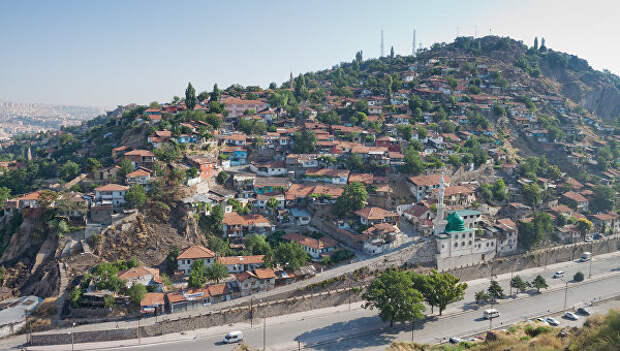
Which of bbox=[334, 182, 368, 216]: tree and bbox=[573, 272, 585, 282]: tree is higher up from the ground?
bbox=[334, 182, 368, 216]: tree

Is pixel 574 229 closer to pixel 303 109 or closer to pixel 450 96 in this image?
pixel 450 96

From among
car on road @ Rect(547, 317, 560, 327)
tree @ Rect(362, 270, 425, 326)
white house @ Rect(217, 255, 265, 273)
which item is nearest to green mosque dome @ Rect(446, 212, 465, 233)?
tree @ Rect(362, 270, 425, 326)

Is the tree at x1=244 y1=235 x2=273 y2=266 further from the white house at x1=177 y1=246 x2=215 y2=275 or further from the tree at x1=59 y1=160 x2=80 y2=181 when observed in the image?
the tree at x1=59 y1=160 x2=80 y2=181

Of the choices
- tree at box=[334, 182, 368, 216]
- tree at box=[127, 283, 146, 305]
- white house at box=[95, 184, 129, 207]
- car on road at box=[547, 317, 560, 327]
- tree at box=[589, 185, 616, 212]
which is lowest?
car on road at box=[547, 317, 560, 327]

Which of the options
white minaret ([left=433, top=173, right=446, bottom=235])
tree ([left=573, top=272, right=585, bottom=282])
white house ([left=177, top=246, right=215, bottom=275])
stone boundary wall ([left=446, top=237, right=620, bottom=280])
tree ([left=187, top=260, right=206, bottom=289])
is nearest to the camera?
tree ([left=187, top=260, right=206, bottom=289])

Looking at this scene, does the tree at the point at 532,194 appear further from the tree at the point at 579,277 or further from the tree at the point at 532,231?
the tree at the point at 579,277

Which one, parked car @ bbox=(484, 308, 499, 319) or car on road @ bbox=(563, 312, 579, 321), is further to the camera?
parked car @ bbox=(484, 308, 499, 319)
